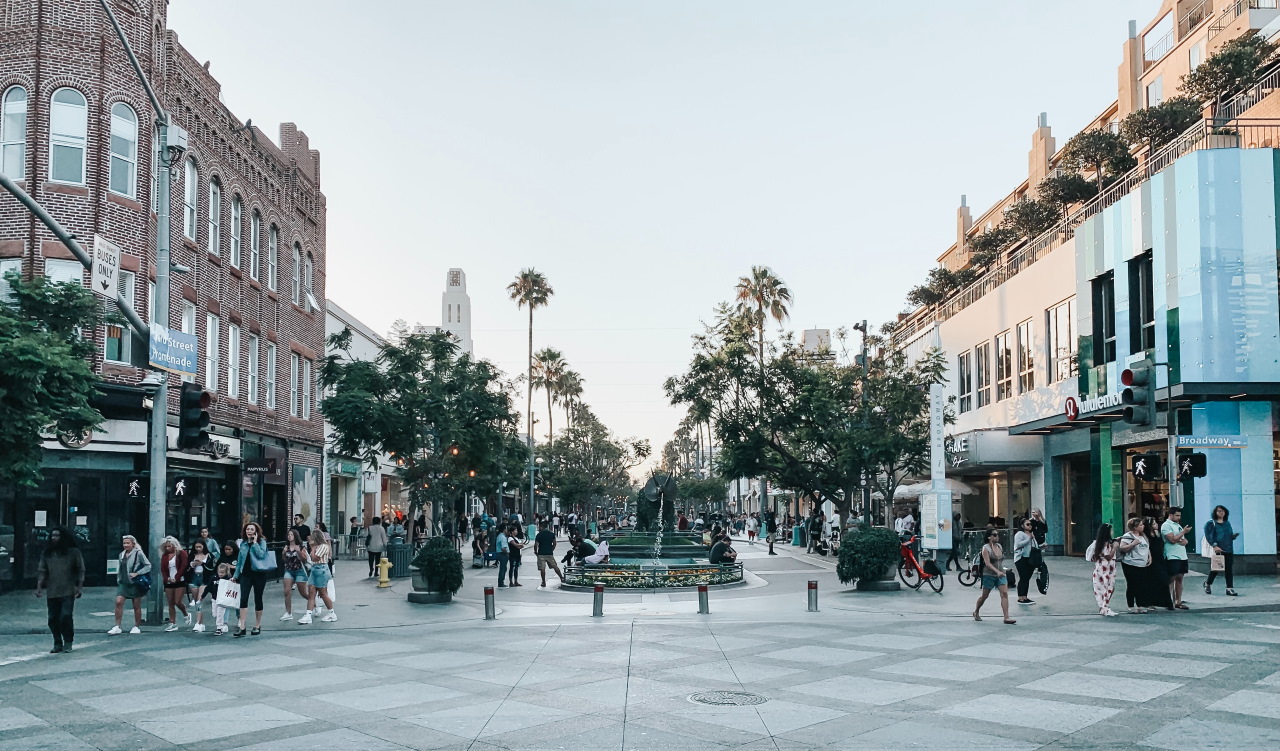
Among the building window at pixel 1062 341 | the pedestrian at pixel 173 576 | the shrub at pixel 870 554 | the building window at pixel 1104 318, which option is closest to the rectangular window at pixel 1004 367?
the building window at pixel 1062 341

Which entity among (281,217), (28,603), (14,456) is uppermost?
(281,217)

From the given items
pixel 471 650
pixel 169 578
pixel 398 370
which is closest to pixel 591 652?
pixel 471 650

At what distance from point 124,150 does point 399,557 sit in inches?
474

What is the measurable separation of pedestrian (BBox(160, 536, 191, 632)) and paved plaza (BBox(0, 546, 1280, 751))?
17.9 inches

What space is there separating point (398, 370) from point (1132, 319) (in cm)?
1990

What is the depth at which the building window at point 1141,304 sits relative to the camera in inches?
1059

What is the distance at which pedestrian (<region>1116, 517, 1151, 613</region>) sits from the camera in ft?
58.5

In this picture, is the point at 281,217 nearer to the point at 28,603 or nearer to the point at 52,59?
the point at 52,59

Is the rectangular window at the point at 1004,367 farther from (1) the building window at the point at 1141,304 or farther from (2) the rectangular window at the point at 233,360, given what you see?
(2) the rectangular window at the point at 233,360

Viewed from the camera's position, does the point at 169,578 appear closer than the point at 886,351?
Yes

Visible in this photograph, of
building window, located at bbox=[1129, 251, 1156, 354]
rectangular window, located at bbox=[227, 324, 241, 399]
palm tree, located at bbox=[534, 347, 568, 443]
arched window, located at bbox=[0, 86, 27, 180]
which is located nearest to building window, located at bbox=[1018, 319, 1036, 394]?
building window, located at bbox=[1129, 251, 1156, 354]

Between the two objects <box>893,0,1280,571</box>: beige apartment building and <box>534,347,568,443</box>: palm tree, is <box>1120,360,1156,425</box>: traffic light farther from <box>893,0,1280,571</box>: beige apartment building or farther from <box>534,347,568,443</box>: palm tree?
<box>534,347,568,443</box>: palm tree

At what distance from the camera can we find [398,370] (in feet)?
104

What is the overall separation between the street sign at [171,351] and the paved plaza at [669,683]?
164 inches
